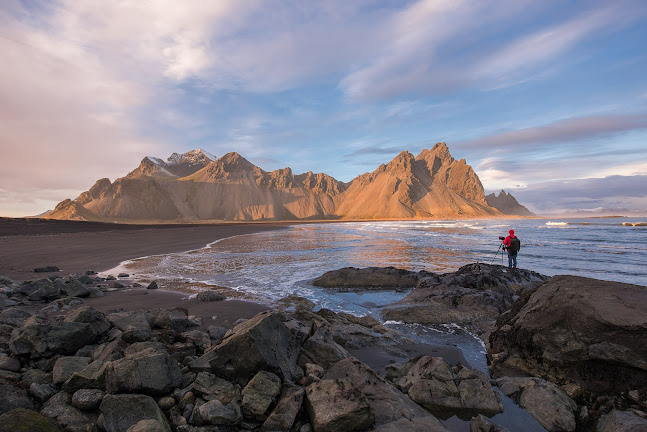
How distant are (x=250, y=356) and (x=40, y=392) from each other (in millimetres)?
2498

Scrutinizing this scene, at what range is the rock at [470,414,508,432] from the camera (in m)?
3.77

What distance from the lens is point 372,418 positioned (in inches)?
144

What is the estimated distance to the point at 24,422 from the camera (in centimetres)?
295

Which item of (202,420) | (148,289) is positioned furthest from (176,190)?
(202,420)

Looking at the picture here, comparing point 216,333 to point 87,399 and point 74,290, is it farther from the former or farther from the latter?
point 74,290

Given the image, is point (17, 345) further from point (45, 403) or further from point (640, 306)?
point (640, 306)

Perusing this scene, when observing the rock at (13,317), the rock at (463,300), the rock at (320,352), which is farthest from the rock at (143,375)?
the rock at (463,300)

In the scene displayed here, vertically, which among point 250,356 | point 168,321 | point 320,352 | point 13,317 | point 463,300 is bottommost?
point 463,300

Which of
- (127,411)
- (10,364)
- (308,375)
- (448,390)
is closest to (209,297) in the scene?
(10,364)

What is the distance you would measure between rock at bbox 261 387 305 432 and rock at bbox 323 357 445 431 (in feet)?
2.59

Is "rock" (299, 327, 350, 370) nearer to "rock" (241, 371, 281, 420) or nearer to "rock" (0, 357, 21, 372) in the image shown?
"rock" (241, 371, 281, 420)

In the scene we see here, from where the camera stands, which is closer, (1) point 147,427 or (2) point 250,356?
(1) point 147,427

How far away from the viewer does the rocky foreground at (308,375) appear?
3.57 m

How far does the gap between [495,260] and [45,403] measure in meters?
22.8
